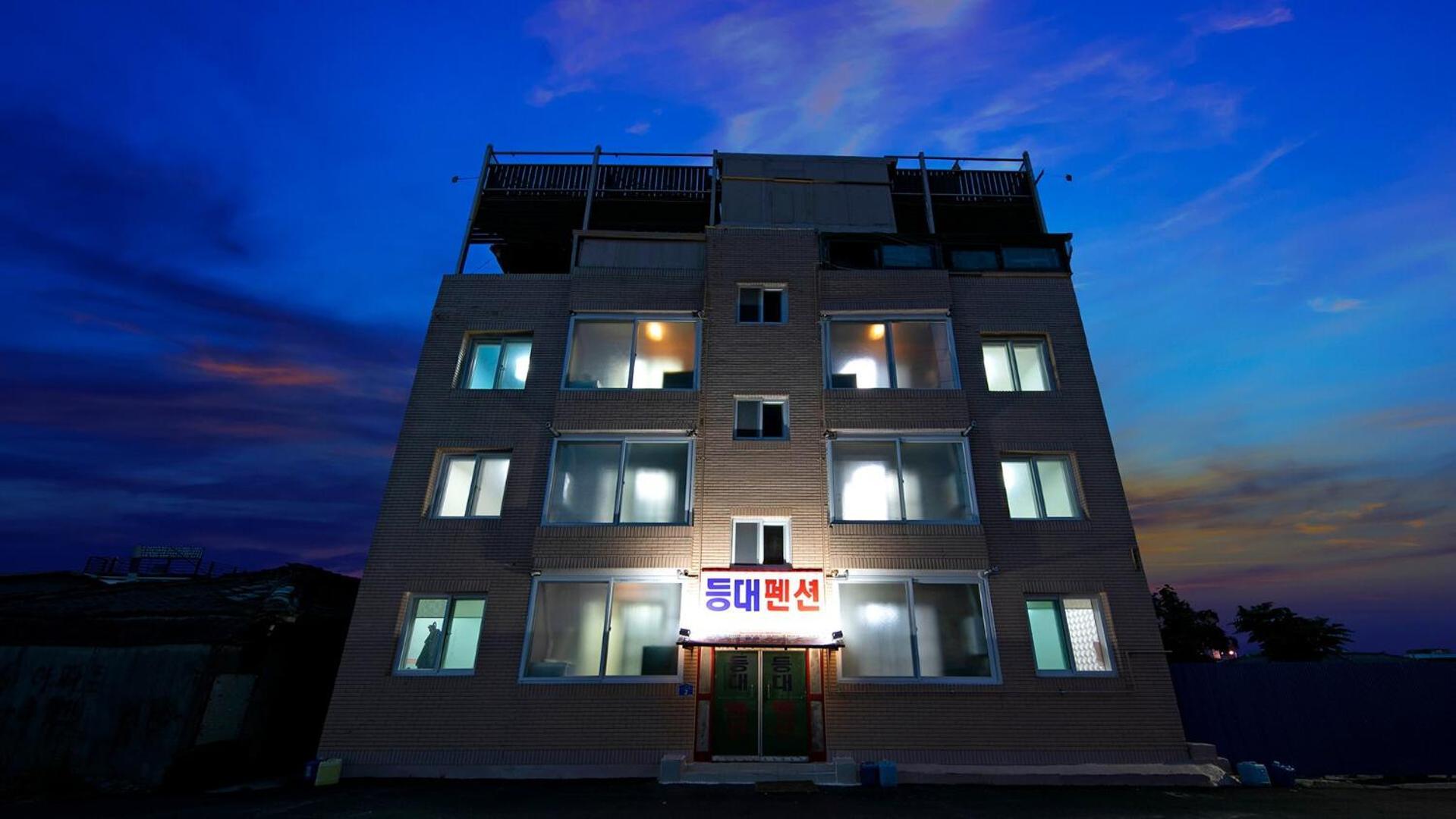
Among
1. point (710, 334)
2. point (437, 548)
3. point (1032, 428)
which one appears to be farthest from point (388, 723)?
point (1032, 428)

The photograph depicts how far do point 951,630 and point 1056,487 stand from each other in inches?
178

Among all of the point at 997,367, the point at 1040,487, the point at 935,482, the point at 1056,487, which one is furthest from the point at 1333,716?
the point at 997,367

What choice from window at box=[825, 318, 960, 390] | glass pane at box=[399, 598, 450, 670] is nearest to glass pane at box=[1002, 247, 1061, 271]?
window at box=[825, 318, 960, 390]

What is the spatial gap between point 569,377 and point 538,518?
144 inches

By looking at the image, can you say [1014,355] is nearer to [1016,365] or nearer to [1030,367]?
[1016,365]

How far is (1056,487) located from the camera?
44.7ft

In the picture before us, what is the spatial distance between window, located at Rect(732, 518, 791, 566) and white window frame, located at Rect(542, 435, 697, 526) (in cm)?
114

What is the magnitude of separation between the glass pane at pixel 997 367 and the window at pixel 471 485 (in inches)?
485

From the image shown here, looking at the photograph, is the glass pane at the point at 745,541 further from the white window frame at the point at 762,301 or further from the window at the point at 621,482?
the white window frame at the point at 762,301

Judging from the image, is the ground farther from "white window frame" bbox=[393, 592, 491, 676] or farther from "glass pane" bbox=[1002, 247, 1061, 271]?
"glass pane" bbox=[1002, 247, 1061, 271]

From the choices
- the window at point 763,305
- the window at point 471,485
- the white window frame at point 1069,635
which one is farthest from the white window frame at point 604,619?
the white window frame at point 1069,635

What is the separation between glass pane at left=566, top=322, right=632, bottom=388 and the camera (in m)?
14.6

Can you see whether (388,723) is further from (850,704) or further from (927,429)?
(927,429)

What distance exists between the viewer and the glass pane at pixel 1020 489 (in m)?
13.3
